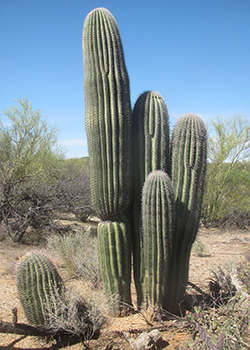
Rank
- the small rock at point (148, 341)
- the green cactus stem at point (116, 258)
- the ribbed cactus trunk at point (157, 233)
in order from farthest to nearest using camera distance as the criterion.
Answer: the green cactus stem at point (116, 258)
the ribbed cactus trunk at point (157, 233)
the small rock at point (148, 341)

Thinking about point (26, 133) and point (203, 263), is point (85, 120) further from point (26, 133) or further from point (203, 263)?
point (26, 133)

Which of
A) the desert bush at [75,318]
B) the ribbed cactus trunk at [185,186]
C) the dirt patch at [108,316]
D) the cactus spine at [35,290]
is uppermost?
the ribbed cactus trunk at [185,186]

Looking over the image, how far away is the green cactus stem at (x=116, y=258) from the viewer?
12.4 feet

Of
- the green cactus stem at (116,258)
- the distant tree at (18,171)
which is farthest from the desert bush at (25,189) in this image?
the green cactus stem at (116,258)

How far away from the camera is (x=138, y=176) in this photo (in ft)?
12.9

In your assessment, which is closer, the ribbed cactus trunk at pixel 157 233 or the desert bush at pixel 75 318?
the desert bush at pixel 75 318

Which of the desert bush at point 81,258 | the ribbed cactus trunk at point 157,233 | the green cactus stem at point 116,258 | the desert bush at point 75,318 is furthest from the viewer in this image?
the desert bush at point 81,258

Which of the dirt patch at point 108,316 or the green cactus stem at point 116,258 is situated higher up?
the green cactus stem at point 116,258

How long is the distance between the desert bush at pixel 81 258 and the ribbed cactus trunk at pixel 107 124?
127cm

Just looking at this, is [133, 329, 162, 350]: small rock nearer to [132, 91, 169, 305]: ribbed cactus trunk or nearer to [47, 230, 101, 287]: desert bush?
[132, 91, 169, 305]: ribbed cactus trunk

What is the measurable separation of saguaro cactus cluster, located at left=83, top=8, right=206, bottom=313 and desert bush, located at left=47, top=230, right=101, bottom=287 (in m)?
1.24

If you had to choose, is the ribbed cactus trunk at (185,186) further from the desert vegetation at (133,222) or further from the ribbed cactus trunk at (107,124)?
the ribbed cactus trunk at (107,124)

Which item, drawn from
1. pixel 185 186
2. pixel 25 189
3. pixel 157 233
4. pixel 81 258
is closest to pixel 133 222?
pixel 157 233

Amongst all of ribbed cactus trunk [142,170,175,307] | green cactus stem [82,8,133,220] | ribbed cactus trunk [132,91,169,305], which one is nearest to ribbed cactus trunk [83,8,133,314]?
green cactus stem [82,8,133,220]
